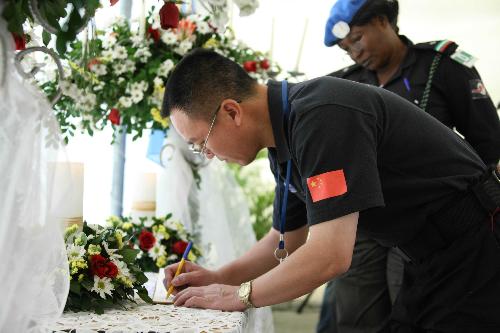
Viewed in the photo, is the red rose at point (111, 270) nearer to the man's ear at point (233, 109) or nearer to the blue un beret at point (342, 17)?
the man's ear at point (233, 109)

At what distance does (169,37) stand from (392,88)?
0.85 meters

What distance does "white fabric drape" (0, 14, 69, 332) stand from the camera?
3.01 ft

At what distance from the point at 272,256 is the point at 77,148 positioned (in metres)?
0.93

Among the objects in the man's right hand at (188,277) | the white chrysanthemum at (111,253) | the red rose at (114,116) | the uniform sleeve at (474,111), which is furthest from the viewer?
the red rose at (114,116)

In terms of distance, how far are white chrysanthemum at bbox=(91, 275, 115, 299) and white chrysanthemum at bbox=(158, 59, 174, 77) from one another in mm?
1280

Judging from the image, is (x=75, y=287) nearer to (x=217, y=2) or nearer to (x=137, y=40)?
(x=217, y=2)

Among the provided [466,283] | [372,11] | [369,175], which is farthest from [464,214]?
[372,11]

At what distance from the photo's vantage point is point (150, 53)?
2.58m

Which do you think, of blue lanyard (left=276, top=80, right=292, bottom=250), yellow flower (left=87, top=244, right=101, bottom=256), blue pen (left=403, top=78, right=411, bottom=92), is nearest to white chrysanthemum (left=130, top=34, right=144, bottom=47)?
blue pen (left=403, top=78, right=411, bottom=92)

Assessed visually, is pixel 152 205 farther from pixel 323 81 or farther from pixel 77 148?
pixel 323 81

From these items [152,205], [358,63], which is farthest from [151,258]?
[358,63]

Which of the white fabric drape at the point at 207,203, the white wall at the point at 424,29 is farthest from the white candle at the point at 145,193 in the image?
the white wall at the point at 424,29

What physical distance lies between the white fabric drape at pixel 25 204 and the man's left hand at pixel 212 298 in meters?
0.46

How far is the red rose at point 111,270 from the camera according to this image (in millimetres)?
1392
